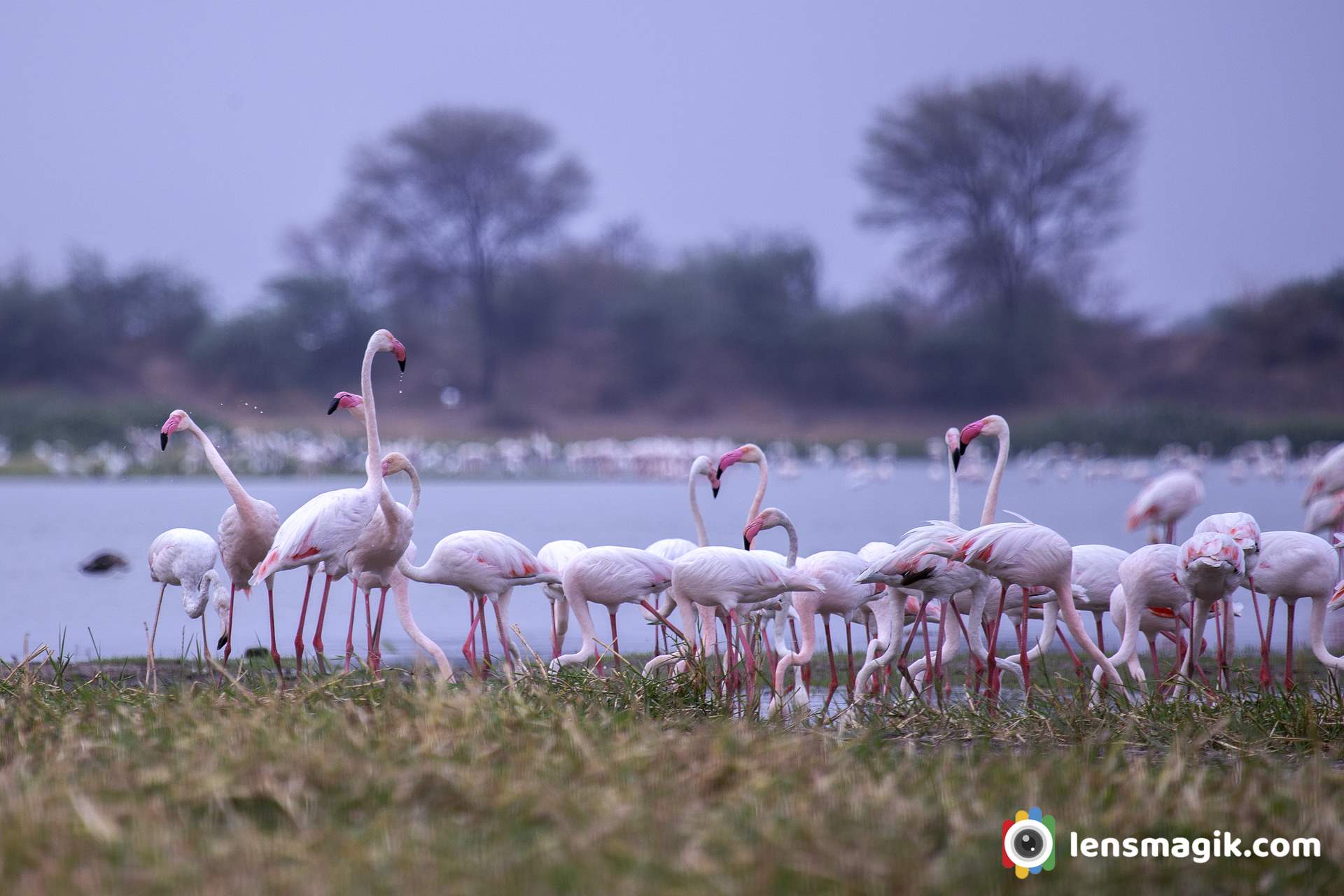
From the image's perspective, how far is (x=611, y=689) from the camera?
15.3ft

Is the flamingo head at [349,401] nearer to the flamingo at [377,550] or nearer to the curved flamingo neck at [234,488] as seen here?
the flamingo at [377,550]

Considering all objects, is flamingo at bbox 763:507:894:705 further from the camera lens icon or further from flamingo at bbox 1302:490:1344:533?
flamingo at bbox 1302:490:1344:533

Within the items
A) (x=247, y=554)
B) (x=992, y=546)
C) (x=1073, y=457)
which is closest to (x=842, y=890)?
(x=992, y=546)

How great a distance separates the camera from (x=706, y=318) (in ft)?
137

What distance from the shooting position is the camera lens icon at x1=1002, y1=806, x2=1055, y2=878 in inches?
109

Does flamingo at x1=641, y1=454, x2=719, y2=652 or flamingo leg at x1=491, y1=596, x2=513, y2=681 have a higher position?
flamingo at x1=641, y1=454, x2=719, y2=652

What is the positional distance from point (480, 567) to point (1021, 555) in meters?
2.28

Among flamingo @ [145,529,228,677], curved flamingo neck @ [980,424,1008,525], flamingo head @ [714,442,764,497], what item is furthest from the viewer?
flamingo head @ [714,442,764,497]

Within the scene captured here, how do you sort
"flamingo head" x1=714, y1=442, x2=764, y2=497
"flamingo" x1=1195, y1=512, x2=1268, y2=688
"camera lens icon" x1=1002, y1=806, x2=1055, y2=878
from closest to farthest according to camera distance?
"camera lens icon" x1=1002, y1=806, x2=1055, y2=878
"flamingo" x1=1195, y1=512, x2=1268, y2=688
"flamingo head" x1=714, y1=442, x2=764, y2=497

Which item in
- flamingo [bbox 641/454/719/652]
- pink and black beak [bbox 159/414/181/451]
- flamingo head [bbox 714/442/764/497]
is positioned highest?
pink and black beak [bbox 159/414/181/451]

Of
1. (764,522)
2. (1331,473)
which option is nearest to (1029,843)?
(764,522)

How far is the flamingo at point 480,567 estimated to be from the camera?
6051 millimetres

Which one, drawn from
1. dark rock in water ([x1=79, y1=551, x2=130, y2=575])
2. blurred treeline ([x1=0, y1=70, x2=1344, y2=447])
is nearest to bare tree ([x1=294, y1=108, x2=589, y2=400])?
blurred treeline ([x1=0, y1=70, x2=1344, y2=447])

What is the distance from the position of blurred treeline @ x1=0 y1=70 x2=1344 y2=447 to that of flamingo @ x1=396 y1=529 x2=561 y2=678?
29779mm
